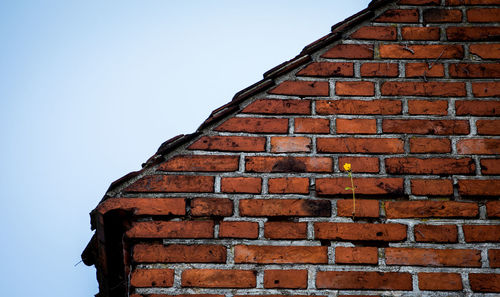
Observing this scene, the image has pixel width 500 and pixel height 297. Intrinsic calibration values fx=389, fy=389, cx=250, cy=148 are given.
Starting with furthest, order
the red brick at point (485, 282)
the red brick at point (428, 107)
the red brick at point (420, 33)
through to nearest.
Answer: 1. the red brick at point (420, 33)
2. the red brick at point (428, 107)
3. the red brick at point (485, 282)

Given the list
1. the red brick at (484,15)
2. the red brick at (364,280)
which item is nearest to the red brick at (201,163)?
the red brick at (364,280)

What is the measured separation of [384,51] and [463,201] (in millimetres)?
727

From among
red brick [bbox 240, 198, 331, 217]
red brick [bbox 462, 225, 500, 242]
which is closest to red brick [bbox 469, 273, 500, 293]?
red brick [bbox 462, 225, 500, 242]

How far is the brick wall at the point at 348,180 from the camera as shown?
1520 millimetres

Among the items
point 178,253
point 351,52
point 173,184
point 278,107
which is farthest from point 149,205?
point 351,52

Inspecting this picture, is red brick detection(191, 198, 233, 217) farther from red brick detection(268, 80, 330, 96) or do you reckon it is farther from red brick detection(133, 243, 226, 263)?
red brick detection(268, 80, 330, 96)

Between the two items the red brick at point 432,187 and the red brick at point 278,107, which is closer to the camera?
the red brick at point 432,187

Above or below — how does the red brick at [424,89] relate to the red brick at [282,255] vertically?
above

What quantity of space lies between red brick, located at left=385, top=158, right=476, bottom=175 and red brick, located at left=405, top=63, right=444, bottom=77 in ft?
1.27

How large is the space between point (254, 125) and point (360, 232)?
0.63 m

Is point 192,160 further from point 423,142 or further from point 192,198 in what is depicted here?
point 423,142

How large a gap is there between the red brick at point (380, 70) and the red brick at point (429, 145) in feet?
1.03

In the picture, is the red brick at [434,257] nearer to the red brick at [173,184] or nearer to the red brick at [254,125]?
the red brick at [254,125]

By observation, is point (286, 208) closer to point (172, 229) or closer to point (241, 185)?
point (241, 185)
